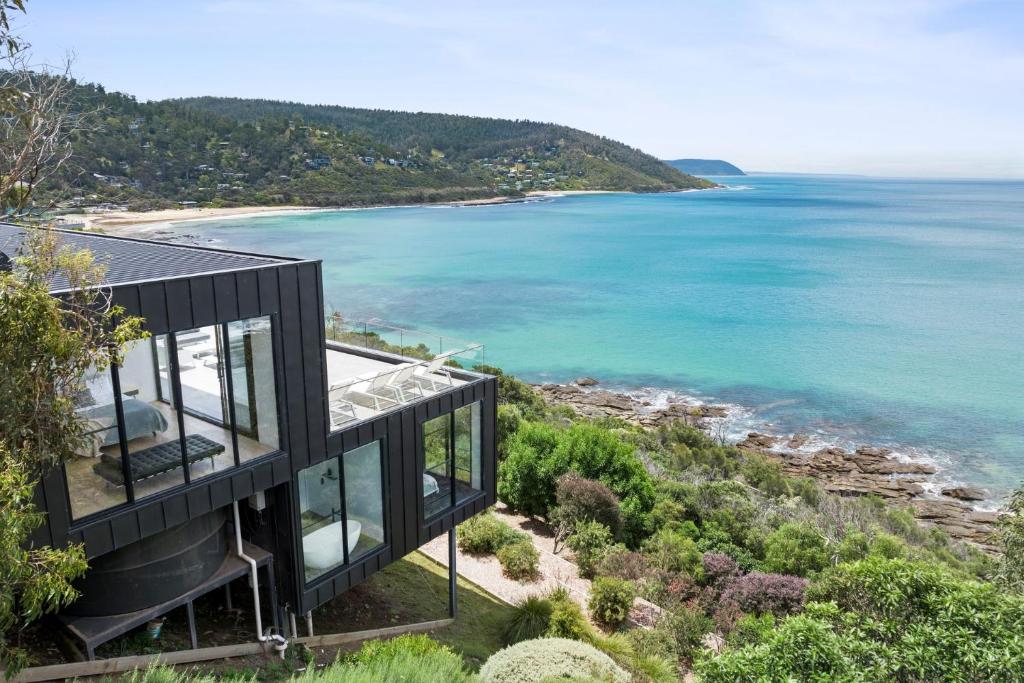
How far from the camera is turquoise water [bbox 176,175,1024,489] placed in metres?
33.8

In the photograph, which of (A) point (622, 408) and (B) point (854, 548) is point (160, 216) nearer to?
(A) point (622, 408)

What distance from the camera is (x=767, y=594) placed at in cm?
1416

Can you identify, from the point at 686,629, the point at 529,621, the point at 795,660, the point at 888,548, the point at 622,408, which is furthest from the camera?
the point at 622,408

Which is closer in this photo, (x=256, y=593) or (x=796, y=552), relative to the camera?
(x=256, y=593)

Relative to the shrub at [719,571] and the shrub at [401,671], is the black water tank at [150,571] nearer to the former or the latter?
the shrub at [401,671]

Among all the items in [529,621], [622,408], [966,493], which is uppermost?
[529,621]

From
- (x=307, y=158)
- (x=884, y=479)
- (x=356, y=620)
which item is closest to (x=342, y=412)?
(x=356, y=620)

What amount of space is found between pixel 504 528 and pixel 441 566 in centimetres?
231

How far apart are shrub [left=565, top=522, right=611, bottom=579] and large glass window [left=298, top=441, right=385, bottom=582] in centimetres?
671

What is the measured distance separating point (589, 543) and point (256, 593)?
9.03 m

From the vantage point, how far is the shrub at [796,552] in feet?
53.6

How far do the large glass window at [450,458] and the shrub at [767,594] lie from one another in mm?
6453

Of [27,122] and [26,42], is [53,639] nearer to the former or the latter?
[27,122]

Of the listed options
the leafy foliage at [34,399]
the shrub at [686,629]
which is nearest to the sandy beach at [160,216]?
the shrub at [686,629]
